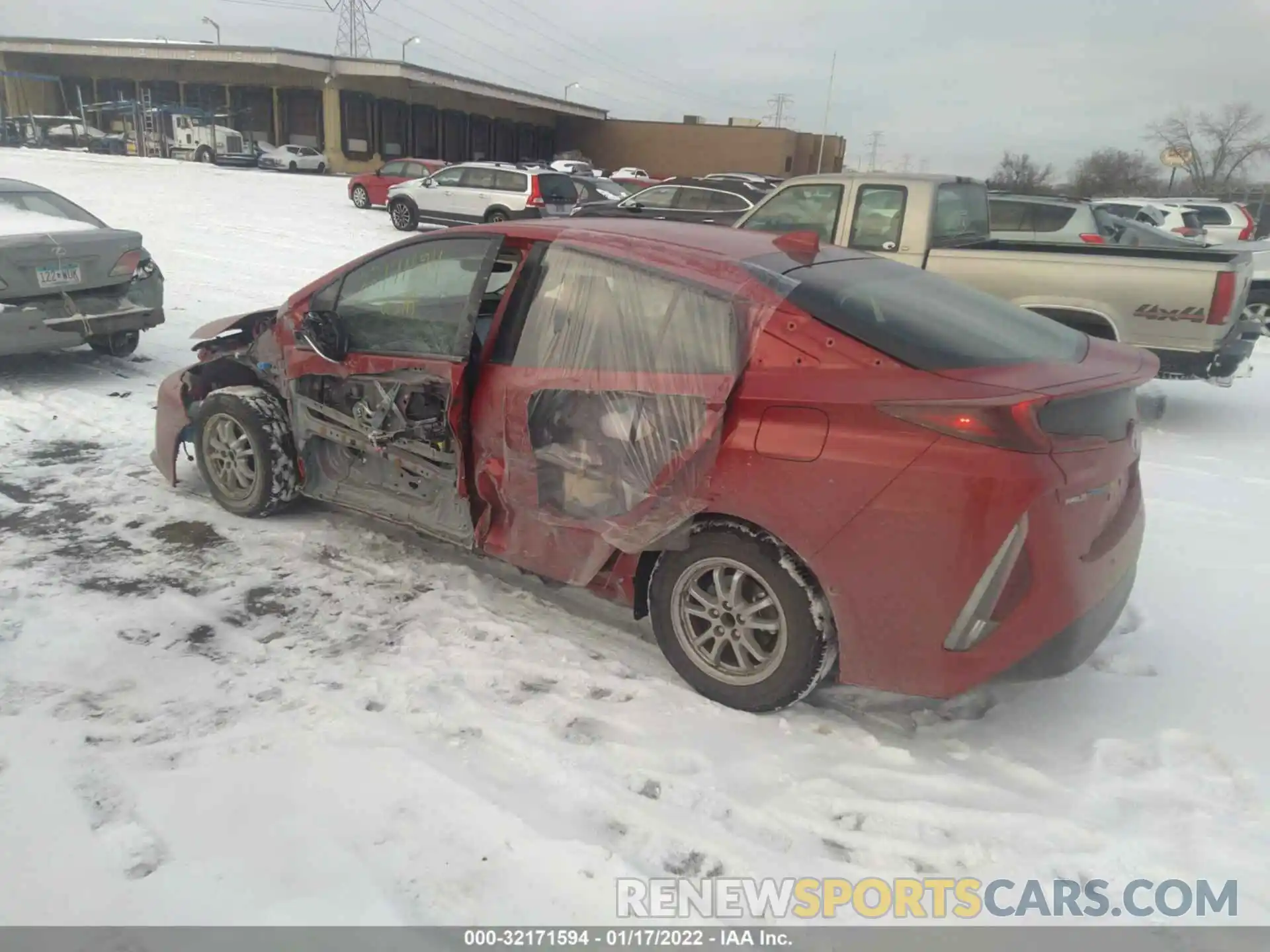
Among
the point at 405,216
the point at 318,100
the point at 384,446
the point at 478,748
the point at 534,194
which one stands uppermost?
the point at 318,100

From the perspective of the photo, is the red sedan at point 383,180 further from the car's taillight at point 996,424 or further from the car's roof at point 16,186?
the car's taillight at point 996,424

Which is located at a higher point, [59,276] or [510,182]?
[510,182]

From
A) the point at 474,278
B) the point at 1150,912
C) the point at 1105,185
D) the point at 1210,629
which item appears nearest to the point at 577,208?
the point at 474,278

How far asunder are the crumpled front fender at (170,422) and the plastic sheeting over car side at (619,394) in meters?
2.53

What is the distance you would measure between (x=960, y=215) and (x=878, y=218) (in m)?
0.88

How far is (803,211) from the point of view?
819 cm

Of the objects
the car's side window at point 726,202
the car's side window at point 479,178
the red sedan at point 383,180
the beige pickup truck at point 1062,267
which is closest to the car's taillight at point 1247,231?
the car's side window at point 726,202

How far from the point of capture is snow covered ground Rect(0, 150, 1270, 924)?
2430 millimetres

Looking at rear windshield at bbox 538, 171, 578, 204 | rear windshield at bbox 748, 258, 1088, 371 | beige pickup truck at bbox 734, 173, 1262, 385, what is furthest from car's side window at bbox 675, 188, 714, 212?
rear windshield at bbox 748, 258, 1088, 371

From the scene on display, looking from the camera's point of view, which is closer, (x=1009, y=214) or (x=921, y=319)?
(x=921, y=319)

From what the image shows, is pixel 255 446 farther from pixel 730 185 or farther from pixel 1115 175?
pixel 1115 175

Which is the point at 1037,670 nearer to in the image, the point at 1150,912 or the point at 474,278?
the point at 1150,912

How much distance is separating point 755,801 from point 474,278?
2.51m

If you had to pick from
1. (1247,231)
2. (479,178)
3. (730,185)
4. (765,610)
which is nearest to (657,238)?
(765,610)
